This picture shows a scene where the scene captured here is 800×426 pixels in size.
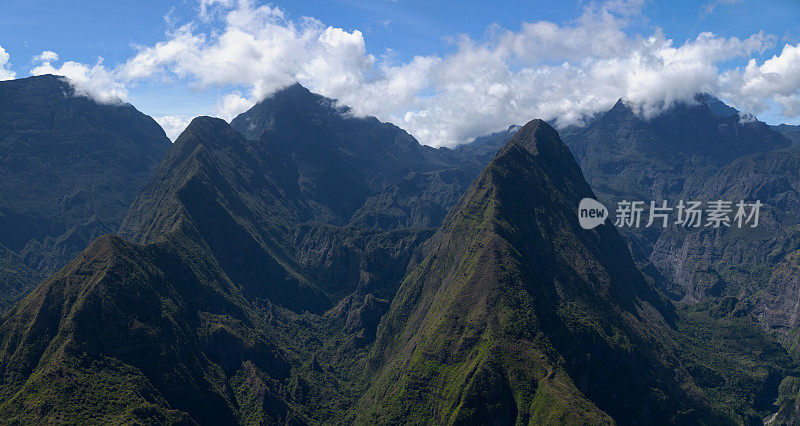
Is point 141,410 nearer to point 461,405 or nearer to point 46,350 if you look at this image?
point 46,350

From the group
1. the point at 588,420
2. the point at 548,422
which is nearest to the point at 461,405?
the point at 548,422

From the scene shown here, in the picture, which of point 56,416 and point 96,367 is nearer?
point 56,416

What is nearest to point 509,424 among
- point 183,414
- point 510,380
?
point 510,380

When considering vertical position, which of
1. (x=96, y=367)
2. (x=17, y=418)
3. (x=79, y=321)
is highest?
(x=79, y=321)

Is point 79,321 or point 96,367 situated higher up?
point 79,321

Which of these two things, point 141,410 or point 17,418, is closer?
point 17,418

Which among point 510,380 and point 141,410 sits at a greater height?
point 510,380

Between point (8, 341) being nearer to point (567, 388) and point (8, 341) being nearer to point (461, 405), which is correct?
point (461, 405)

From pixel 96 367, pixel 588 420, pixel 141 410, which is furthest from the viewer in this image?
pixel 96 367

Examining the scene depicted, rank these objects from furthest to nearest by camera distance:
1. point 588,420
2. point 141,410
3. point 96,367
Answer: point 96,367 → point 141,410 → point 588,420
